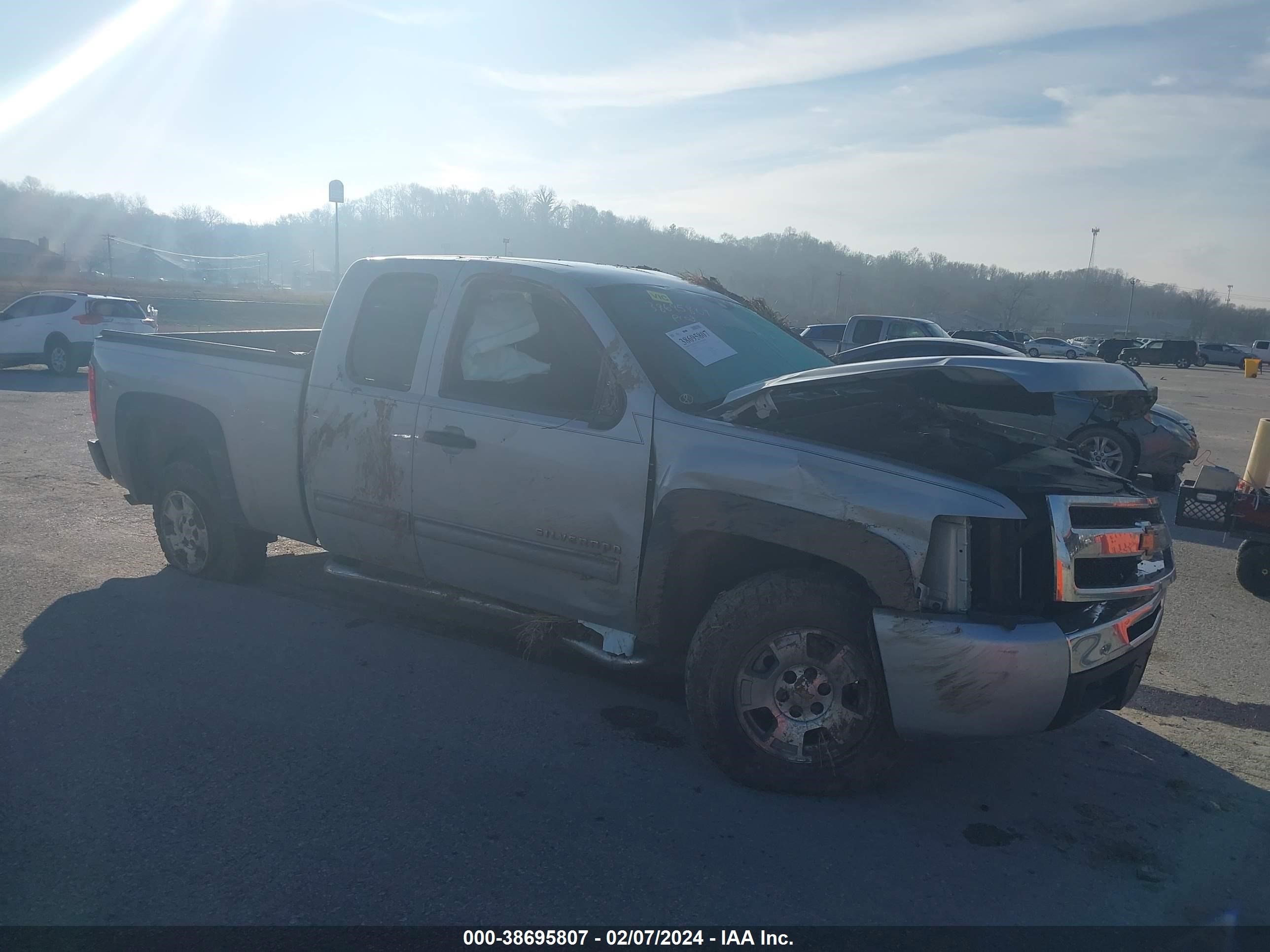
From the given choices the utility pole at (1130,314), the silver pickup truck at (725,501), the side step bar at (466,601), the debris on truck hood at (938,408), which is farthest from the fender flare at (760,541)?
the utility pole at (1130,314)

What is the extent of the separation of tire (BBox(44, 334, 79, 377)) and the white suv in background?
1cm

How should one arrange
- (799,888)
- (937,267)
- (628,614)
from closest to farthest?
1. (799,888)
2. (628,614)
3. (937,267)

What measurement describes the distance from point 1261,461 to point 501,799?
6.14 m

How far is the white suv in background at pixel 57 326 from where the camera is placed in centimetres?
2072

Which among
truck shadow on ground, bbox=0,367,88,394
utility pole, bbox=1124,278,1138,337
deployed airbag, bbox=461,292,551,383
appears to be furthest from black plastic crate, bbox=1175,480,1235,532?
utility pole, bbox=1124,278,1138,337

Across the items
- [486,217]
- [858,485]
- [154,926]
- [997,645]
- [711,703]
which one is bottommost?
[154,926]

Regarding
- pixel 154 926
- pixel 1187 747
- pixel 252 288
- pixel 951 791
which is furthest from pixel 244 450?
pixel 252 288

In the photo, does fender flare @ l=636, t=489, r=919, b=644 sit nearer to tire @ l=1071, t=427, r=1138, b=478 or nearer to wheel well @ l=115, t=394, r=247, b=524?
wheel well @ l=115, t=394, r=247, b=524

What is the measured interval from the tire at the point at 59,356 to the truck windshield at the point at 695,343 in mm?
20377

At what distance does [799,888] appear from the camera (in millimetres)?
3104

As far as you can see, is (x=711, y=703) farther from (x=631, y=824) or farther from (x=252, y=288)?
(x=252, y=288)

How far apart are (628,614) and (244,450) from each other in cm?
281

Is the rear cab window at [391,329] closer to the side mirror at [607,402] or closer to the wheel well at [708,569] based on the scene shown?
the side mirror at [607,402]

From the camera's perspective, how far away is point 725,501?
3768 millimetres
